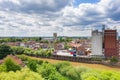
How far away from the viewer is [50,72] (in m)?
32.5

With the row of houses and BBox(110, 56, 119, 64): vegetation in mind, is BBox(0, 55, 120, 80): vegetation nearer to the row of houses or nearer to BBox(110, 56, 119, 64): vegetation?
BBox(110, 56, 119, 64): vegetation

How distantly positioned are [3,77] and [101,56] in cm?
3834

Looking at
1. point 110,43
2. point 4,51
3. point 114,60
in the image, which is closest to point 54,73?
point 114,60

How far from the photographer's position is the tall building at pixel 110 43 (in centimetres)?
5669

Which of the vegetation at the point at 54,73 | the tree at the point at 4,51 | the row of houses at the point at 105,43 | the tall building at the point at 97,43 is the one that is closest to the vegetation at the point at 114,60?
the row of houses at the point at 105,43

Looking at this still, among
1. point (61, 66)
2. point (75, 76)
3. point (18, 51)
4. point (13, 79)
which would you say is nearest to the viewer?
point (13, 79)

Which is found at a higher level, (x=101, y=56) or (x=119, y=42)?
(x=119, y=42)

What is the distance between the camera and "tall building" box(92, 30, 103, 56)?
58.9 m

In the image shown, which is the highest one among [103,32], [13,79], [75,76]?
[103,32]

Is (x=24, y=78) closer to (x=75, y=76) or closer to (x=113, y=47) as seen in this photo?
(x=75, y=76)

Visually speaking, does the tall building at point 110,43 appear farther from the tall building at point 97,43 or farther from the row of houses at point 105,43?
the tall building at point 97,43

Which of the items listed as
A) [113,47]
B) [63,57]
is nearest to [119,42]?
[113,47]

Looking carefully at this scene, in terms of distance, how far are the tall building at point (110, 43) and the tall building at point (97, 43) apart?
1565 millimetres

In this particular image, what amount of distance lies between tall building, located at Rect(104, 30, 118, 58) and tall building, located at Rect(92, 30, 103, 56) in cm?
157
